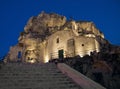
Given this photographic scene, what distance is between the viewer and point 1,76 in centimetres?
800

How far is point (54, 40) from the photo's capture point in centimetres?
3238

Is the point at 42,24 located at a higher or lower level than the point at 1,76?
higher

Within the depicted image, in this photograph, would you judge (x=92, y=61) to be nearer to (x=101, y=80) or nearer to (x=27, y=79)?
(x=101, y=80)

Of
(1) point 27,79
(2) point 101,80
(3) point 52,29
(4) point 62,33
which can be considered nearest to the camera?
(1) point 27,79

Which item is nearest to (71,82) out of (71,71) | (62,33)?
(71,71)

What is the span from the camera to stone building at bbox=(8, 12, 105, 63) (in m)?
30.7

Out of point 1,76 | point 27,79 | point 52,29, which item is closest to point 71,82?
point 27,79

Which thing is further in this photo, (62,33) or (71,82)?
(62,33)

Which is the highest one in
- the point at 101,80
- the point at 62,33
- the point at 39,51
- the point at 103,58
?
the point at 62,33

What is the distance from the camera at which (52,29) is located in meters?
43.7

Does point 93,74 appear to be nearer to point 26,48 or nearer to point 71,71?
point 71,71

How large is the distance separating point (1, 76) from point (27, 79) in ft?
4.78

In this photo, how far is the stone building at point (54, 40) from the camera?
30719 millimetres

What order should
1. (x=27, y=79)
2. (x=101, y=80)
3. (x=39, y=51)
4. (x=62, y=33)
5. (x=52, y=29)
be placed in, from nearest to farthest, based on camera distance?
(x=27, y=79)
(x=101, y=80)
(x=62, y=33)
(x=39, y=51)
(x=52, y=29)
